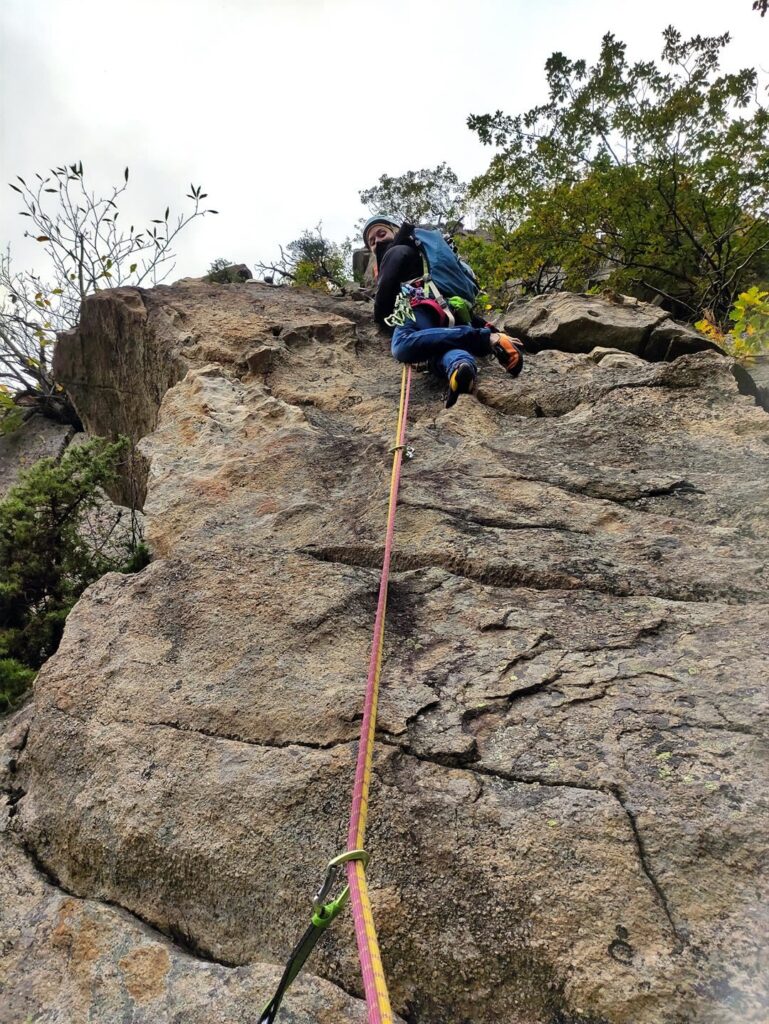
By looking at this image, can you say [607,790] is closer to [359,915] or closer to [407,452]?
[359,915]

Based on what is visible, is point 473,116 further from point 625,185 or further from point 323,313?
point 323,313

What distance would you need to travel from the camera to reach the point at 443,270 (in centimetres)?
556

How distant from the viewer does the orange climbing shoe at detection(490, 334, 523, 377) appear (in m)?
4.83

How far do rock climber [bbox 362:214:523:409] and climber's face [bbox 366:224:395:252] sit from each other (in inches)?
37.0

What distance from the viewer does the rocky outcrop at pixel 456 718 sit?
1749mm

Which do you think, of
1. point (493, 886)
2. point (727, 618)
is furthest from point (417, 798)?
point (727, 618)

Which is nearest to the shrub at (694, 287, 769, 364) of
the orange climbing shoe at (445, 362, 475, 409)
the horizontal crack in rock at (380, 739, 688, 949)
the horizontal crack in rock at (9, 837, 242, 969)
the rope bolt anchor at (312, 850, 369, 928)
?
the orange climbing shoe at (445, 362, 475, 409)

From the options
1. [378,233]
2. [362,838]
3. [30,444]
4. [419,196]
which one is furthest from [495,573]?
[419,196]

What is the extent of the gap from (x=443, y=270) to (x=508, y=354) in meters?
1.20

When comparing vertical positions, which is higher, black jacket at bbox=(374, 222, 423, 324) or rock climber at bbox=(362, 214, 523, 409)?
black jacket at bbox=(374, 222, 423, 324)

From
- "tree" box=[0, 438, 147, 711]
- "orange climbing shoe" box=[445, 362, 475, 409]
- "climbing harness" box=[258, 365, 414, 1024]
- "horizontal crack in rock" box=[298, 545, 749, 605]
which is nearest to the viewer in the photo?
"climbing harness" box=[258, 365, 414, 1024]

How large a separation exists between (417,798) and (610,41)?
12141 millimetres

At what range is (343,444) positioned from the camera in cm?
426

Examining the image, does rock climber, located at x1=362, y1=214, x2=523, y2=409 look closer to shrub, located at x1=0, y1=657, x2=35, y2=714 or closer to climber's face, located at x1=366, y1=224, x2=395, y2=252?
climber's face, located at x1=366, y1=224, x2=395, y2=252
